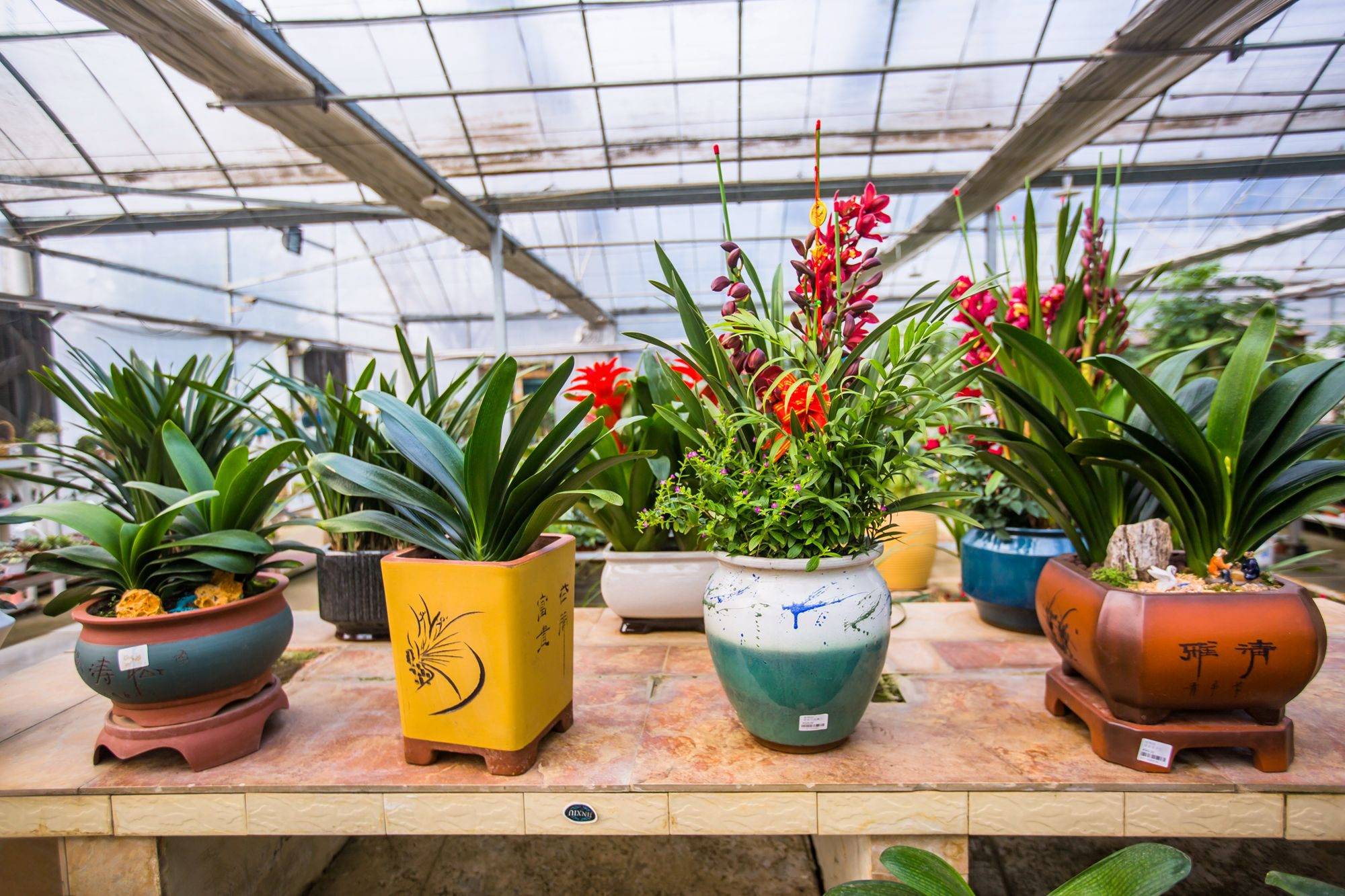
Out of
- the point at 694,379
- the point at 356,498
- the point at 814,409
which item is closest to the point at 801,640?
the point at 814,409

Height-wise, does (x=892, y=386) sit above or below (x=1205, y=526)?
above

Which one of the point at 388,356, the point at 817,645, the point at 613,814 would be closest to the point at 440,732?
the point at 613,814

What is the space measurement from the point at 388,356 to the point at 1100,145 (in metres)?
9.04

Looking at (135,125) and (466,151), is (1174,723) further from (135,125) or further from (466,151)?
(135,125)

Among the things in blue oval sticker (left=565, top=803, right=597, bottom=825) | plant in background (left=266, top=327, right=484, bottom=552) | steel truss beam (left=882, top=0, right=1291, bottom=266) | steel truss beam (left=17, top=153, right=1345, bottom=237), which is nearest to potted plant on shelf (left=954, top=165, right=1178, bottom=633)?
blue oval sticker (left=565, top=803, right=597, bottom=825)

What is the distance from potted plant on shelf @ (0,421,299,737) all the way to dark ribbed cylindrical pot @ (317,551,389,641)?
488 millimetres

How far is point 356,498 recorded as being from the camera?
6.25 ft

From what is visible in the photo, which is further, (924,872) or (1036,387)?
(1036,387)

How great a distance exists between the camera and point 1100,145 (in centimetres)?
586

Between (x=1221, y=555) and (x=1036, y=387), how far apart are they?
632 millimetres

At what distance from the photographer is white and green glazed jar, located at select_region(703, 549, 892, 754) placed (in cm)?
106

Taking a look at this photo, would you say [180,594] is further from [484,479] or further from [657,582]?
[657,582]

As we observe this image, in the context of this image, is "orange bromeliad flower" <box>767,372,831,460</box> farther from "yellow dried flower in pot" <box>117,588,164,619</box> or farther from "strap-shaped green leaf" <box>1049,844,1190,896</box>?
"yellow dried flower in pot" <box>117,588,164,619</box>

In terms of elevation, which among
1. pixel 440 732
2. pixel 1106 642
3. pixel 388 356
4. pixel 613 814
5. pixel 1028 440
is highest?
pixel 388 356
